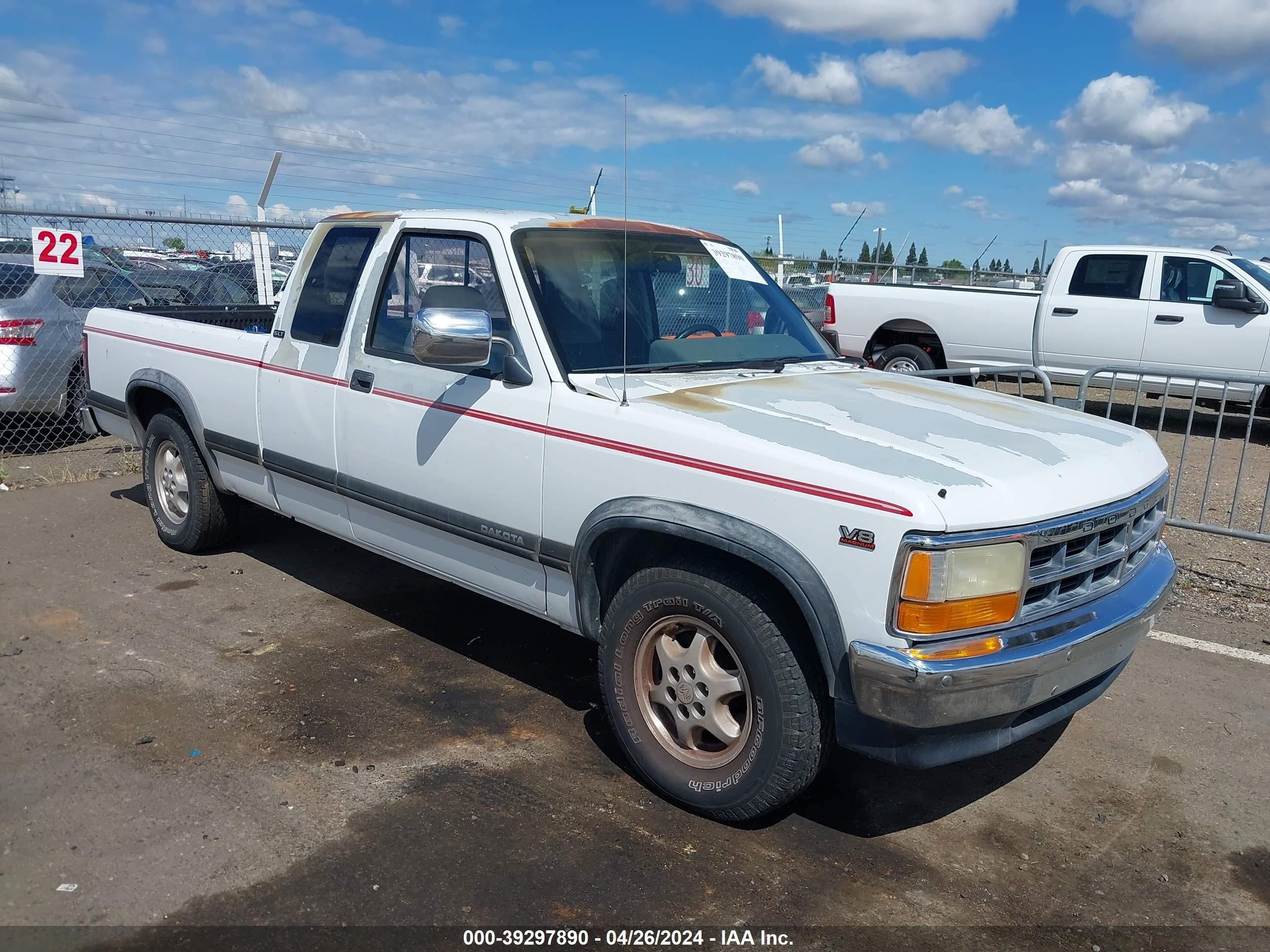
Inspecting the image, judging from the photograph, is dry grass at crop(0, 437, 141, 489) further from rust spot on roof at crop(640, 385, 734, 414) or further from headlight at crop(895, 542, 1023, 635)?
headlight at crop(895, 542, 1023, 635)

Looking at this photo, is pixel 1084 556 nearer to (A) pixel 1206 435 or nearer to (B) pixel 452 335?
(B) pixel 452 335

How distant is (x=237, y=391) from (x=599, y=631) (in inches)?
102

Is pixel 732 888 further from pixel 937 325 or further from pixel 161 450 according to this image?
pixel 937 325

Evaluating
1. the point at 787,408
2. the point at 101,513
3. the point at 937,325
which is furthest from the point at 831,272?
the point at 787,408

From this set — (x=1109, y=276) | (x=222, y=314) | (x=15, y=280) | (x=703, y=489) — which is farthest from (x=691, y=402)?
(x=1109, y=276)

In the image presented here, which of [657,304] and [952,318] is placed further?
[952,318]

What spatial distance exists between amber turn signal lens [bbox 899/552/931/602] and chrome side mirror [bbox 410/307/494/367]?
1695 millimetres

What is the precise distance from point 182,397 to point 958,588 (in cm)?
436

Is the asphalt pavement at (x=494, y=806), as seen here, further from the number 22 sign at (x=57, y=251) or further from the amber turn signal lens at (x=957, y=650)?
the number 22 sign at (x=57, y=251)

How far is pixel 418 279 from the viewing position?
449cm

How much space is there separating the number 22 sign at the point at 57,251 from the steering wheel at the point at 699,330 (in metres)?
6.35

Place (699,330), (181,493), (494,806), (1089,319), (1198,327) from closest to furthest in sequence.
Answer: (494,806)
(699,330)
(181,493)
(1198,327)
(1089,319)

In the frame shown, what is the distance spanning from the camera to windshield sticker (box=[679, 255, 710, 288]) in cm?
454

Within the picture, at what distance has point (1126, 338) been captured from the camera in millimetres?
11250
